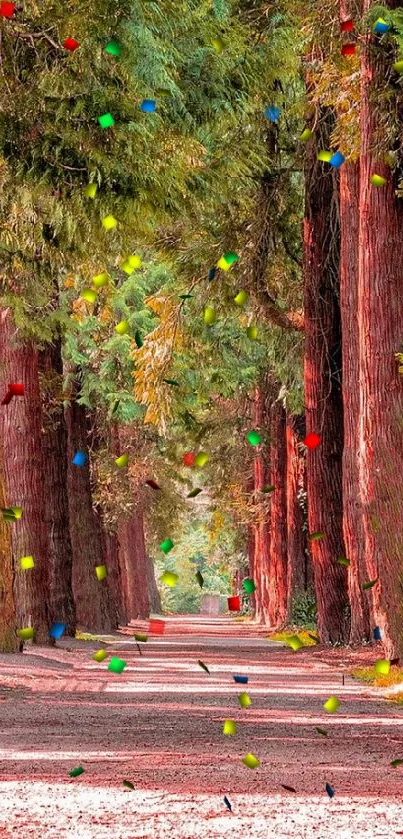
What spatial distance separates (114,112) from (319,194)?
11.9 metres

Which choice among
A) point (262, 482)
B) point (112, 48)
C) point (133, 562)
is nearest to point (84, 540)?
point (262, 482)

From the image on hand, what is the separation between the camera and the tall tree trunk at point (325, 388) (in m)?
24.3

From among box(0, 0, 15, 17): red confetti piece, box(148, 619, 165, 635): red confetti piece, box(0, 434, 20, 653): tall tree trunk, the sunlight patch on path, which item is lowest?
the sunlight patch on path

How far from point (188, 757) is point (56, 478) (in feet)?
54.5

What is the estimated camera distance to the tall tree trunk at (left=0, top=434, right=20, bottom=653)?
17.8 m

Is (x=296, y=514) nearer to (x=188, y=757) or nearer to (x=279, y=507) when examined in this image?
(x=279, y=507)

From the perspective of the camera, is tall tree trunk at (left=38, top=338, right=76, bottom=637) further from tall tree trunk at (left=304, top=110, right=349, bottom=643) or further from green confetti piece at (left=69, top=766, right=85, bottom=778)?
green confetti piece at (left=69, top=766, right=85, bottom=778)

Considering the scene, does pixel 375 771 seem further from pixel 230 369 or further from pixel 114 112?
pixel 230 369

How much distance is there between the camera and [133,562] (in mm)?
52500

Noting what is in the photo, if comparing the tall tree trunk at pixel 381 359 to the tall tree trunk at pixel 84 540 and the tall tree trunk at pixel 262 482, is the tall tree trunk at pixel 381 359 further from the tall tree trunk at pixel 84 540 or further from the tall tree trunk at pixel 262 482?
the tall tree trunk at pixel 262 482

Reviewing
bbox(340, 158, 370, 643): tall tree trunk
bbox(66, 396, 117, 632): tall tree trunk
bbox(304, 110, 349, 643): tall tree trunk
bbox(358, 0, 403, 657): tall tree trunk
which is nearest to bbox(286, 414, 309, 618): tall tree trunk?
bbox(66, 396, 117, 632): tall tree trunk

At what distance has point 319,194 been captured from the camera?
80.5ft

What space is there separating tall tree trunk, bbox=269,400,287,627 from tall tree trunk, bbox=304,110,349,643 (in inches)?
447

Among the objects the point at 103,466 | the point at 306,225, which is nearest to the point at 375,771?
the point at 306,225
